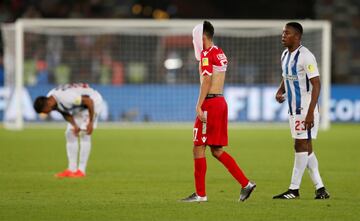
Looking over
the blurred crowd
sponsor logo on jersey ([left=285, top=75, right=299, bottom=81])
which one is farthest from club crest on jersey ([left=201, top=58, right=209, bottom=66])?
the blurred crowd

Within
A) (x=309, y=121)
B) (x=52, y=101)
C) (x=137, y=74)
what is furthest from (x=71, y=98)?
(x=137, y=74)

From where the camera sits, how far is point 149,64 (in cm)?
3000

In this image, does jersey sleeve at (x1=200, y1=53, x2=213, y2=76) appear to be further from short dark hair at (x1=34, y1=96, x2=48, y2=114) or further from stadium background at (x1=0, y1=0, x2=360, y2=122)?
stadium background at (x1=0, y1=0, x2=360, y2=122)

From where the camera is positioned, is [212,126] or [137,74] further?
[137,74]

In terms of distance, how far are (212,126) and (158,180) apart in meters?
3.47

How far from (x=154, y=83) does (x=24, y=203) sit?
1886cm

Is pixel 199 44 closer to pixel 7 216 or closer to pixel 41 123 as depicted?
pixel 7 216

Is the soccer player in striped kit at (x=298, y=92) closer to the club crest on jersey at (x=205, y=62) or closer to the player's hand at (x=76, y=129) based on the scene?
the club crest on jersey at (x=205, y=62)

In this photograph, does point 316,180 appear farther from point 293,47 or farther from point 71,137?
point 71,137

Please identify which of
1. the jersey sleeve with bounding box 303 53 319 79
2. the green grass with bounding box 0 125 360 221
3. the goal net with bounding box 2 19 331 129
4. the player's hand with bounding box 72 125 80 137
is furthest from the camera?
the goal net with bounding box 2 19 331 129

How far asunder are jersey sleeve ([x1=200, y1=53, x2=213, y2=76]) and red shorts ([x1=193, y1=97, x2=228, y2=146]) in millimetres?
352

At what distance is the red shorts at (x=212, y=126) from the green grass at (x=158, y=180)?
0.72 m

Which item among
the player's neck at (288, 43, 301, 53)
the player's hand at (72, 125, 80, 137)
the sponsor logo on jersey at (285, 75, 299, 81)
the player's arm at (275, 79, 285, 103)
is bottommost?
the player's hand at (72, 125, 80, 137)

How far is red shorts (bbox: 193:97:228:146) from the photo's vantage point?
437 inches
